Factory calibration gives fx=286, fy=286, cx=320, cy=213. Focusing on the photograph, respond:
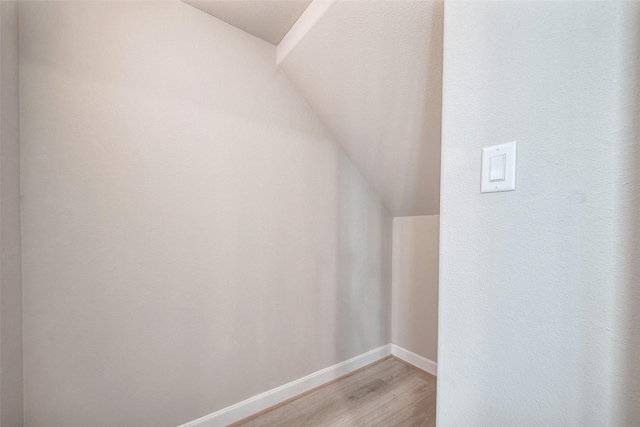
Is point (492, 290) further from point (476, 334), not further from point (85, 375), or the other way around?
point (85, 375)

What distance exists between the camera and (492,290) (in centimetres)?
69

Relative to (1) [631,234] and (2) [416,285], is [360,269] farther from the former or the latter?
(1) [631,234]

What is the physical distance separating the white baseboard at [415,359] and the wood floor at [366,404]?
0.05 meters

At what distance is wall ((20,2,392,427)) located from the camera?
1.19 m

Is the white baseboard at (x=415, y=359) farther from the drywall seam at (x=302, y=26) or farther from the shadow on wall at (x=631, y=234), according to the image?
the drywall seam at (x=302, y=26)

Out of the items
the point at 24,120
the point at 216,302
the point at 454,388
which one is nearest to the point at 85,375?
the point at 216,302

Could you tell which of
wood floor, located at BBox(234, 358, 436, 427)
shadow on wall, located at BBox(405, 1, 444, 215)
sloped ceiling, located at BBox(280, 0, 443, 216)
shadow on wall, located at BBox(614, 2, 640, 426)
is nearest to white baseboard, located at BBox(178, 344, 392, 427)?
wood floor, located at BBox(234, 358, 436, 427)

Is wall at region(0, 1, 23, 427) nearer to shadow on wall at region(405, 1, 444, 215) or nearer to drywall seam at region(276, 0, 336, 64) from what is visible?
drywall seam at region(276, 0, 336, 64)

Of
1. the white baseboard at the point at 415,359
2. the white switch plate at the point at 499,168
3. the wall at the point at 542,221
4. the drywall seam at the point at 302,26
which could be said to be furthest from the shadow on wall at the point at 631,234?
the white baseboard at the point at 415,359

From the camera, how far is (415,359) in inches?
91.0

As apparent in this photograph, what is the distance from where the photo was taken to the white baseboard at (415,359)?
218 centimetres

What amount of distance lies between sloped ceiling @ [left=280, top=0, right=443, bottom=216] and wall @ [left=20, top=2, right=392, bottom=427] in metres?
0.23

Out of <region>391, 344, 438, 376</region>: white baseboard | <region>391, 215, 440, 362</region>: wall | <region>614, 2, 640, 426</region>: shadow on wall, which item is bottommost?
<region>391, 344, 438, 376</region>: white baseboard

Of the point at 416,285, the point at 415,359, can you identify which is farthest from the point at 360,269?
the point at 415,359
